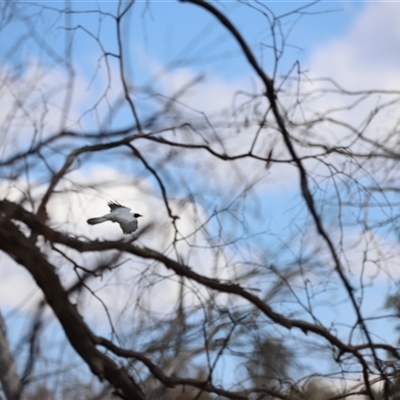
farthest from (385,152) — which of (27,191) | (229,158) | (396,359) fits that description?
(27,191)

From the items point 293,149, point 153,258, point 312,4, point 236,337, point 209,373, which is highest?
point 312,4

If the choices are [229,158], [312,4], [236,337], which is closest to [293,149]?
[229,158]

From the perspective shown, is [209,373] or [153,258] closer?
[209,373]

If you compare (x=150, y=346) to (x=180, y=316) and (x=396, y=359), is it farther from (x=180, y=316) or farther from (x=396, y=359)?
(x=396, y=359)

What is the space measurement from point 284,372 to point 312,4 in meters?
1.81

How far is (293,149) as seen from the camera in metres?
3.33

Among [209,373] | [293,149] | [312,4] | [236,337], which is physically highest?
[312,4]

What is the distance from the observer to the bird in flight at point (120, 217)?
314cm

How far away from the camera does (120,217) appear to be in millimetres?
3164

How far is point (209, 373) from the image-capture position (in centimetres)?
324

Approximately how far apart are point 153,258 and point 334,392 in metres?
1.12

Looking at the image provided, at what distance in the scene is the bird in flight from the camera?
3137 millimetres

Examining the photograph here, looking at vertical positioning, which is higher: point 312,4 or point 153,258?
point 312,4

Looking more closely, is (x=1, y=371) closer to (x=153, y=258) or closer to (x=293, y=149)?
(x=153, y=258)
